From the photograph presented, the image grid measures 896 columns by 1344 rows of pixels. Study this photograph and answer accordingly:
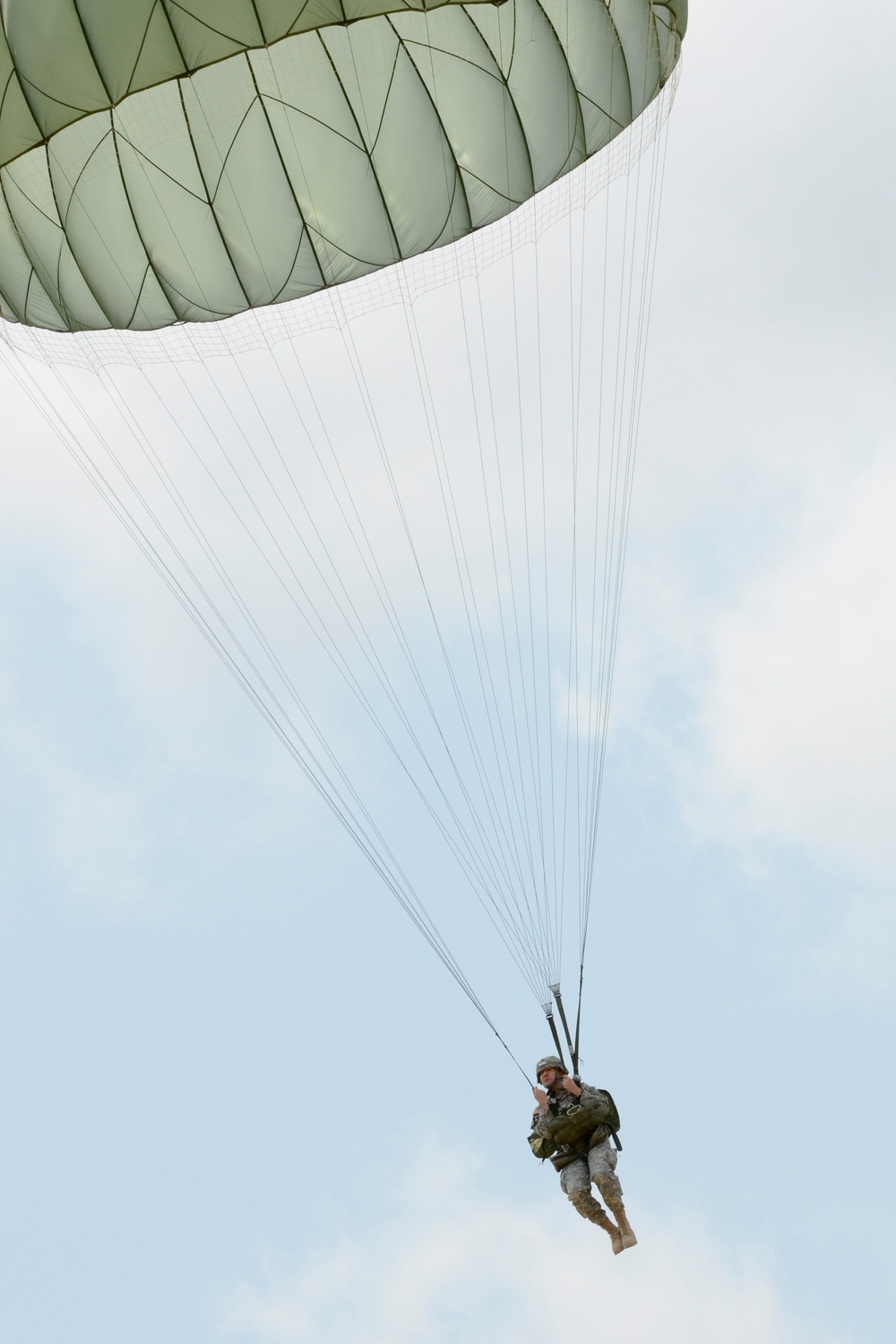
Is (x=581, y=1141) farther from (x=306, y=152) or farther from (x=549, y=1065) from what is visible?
(x=306, y=152)

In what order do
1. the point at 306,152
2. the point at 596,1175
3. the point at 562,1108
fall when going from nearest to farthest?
the point at 596,1175 < the point at 562,1108 < the point at 306,152

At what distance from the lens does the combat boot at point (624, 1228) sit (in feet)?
37.2

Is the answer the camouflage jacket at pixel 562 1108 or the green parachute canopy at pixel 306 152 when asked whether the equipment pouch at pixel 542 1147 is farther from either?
the green parachute canopy at pixel 306 152

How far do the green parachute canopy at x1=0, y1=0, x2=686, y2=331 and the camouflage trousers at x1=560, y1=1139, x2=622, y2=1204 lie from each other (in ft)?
23.6

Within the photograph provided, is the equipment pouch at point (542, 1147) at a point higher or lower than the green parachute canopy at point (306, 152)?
lower

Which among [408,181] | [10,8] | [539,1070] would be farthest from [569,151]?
[539,1070]

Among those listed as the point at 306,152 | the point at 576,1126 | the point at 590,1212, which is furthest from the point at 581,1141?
the point at 306,152

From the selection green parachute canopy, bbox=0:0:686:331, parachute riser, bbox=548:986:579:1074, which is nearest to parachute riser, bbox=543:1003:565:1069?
parachute riser, bbox=548:986:579:1074

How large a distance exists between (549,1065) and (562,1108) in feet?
1.04

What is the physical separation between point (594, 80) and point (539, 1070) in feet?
25.1

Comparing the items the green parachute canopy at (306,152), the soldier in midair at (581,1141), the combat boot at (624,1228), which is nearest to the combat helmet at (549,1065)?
the soldier in midair at (581,1141)

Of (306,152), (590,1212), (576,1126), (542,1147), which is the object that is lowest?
(590,1212)

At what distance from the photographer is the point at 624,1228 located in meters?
11.4

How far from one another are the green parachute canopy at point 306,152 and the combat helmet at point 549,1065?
21.1ft
